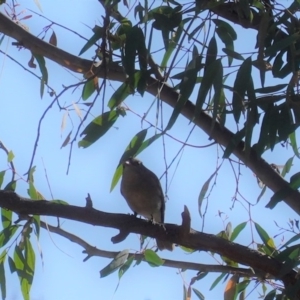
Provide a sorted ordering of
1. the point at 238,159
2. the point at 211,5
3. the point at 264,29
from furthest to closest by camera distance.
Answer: the point at 238,159
the point at 211,5
the point at 264,29

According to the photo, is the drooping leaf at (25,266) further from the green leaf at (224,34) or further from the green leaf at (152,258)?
the green leaf at (224,34)

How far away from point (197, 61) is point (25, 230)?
75cm

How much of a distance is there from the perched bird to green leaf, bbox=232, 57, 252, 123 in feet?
4.67

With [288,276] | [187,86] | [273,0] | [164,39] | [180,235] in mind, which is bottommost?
[288,276]

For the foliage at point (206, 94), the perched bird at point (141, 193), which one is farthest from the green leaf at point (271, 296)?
the perched bird at point (141, 193)

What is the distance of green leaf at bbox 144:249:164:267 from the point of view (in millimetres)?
2016

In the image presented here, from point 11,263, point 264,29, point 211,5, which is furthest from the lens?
point 11,263

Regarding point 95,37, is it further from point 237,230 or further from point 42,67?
point 237,230

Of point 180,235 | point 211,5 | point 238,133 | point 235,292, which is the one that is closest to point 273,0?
point 211,5

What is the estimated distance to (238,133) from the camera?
1.78m

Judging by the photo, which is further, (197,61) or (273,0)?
(273,0)

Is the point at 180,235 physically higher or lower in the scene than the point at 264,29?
lower

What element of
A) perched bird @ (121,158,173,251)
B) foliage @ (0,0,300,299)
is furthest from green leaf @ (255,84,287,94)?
perched bird @ (121,158,173,251)

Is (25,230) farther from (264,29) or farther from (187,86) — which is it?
(264,29)
